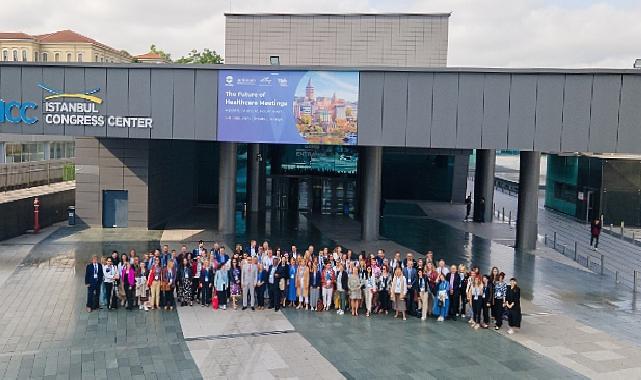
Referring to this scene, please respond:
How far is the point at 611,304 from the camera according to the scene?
1828 cm

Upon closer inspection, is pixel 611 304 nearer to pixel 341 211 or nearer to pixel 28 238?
pixel 341 211

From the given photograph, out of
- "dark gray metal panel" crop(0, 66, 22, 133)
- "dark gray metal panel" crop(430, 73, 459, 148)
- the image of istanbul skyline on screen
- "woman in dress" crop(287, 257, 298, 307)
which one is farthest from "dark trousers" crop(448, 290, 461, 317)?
"dark gray metal panel" crop(0, 66, 22, 133)

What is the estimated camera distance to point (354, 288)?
16.1 meters

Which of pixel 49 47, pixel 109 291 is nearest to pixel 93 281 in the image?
pixel 109 291

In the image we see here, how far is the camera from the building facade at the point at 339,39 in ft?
127

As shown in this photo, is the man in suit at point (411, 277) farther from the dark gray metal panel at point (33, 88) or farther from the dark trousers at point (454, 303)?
the dark gray metal panel at point (33, 88)

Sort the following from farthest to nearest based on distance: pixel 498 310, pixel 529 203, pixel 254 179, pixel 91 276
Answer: pixel 254 179, pixel 529 203, pixel 91 276, pixel 498 310

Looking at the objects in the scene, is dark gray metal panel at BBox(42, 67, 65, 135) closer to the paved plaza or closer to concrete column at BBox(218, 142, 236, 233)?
the paved plaza

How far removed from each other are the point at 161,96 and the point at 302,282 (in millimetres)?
11064

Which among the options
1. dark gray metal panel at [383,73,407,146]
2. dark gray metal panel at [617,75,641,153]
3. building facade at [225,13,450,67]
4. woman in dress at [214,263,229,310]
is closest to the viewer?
woman in dress at [214,263,229,310]

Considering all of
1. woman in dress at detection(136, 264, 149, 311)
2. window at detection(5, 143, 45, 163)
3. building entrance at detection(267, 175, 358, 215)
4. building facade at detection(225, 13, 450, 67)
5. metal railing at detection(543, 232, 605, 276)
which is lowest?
metal railing at detection(543, 232, 605, 276)

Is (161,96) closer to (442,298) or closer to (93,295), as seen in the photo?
(93,295)

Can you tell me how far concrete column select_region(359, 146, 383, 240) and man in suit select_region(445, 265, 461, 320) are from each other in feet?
36.1

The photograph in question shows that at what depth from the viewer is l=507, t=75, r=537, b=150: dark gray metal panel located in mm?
22219
